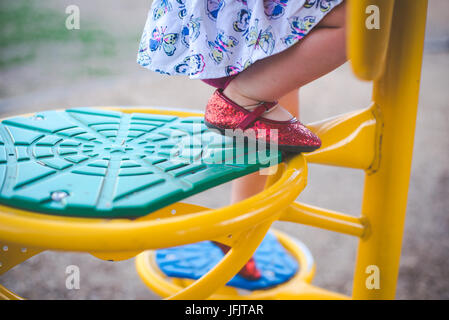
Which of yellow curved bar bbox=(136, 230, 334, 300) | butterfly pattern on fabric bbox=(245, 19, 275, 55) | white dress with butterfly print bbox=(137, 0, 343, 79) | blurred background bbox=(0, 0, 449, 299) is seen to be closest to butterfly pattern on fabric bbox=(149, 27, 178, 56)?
white dress with butterfly print bbox=(137, 0, 343, 79)

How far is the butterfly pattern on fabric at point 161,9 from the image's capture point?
0.52m

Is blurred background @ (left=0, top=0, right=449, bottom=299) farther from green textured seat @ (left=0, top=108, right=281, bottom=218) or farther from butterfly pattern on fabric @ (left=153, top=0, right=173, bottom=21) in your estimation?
butterfly pattern on fabric @ (left=153, top=0, right=173, bottom=21)

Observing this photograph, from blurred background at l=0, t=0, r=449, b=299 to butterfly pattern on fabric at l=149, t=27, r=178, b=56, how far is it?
547mm

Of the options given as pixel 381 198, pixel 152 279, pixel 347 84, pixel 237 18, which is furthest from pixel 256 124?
pixel 347 84

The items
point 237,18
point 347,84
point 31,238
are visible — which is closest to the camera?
point 31,238

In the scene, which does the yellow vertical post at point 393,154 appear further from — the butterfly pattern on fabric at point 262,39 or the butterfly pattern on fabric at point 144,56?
the butterfly pattern on fabric at point 144,56

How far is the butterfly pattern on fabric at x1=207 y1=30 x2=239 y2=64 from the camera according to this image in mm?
488

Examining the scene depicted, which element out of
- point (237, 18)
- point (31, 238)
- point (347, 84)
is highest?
point (347, 84)

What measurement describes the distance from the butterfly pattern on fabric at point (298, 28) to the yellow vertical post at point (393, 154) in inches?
7.0

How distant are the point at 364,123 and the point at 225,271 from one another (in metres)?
0.29

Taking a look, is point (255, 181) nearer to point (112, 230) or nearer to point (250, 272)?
point (250, 272)

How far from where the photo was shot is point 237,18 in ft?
1.59
